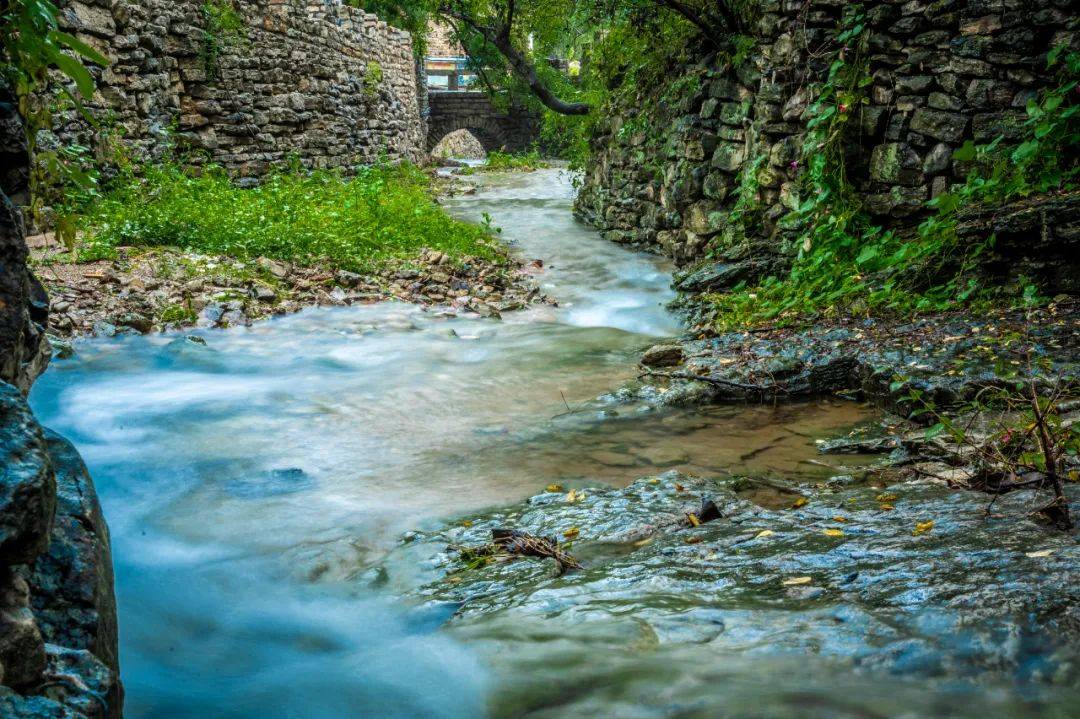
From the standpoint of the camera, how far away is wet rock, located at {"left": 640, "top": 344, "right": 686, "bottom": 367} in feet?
19.1

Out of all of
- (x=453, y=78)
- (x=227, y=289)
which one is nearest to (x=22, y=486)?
(x=227, y=289)

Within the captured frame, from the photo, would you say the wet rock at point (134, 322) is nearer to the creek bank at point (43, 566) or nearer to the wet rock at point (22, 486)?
the creek bank at point (43, 566)

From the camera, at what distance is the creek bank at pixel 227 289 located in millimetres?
6930

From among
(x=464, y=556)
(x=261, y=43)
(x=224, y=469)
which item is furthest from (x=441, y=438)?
(x=261, y=43)

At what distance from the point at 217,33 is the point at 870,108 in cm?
924

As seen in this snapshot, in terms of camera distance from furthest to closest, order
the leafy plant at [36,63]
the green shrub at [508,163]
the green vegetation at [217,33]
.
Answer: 1. the green shrub at [508,163]
2. the green vegetation at [217,33]
3. the leafy plant at [36,63]

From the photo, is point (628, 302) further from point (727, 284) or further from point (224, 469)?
point (224, 469)

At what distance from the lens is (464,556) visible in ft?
10.4

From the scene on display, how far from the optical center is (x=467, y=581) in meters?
2.94

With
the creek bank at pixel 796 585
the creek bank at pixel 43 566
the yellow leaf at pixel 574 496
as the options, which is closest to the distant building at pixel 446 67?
the yellow leaf at pixel 574 496

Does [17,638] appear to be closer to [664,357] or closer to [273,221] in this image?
[664,357]

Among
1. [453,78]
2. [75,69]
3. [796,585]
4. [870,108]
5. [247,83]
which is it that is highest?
[453,78]

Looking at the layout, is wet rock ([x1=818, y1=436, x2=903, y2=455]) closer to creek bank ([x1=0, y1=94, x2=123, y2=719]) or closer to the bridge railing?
creek bank ([x1=0, y1=94, x2=123, y2=719])

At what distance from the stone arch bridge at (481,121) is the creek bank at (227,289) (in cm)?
1915
